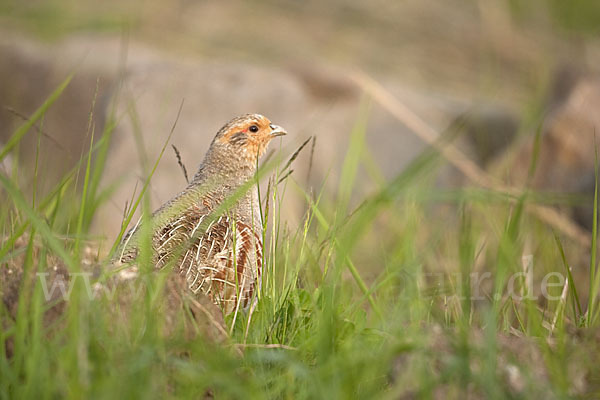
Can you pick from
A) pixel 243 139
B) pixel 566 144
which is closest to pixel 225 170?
pixel 243 139

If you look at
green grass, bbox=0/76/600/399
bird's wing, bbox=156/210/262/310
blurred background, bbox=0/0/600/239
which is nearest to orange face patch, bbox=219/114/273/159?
blurred background, bbox=0/0/600/239

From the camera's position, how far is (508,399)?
5.99ft

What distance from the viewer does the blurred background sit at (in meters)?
5.77

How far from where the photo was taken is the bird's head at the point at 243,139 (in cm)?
349

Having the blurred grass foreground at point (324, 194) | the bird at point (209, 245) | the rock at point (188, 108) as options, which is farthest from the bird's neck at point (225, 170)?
the rock at point (188, 108)

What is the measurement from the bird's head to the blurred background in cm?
17

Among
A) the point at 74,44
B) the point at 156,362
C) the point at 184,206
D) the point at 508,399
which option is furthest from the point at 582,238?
the point at 74,44

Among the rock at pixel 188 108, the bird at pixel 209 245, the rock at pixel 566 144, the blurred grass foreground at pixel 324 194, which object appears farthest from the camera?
the rock at pixel 566 144

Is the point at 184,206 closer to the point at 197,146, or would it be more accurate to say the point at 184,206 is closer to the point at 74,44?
the point at 197,146

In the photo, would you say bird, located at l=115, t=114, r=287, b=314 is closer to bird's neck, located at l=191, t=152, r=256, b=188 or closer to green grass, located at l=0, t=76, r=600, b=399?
bird's neck, located at l=191, t=152, r=256, b=188

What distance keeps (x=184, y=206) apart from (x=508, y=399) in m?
1.38

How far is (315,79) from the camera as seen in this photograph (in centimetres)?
690

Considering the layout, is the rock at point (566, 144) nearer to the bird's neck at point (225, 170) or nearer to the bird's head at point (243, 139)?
the bird's head at point (243, 139)

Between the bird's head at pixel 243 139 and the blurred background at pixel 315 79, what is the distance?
0.55 feet
